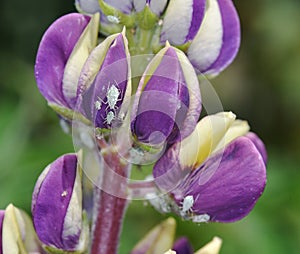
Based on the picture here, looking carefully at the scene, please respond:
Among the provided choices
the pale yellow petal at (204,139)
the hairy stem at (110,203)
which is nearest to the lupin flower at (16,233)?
the hairy stem at (110,203)

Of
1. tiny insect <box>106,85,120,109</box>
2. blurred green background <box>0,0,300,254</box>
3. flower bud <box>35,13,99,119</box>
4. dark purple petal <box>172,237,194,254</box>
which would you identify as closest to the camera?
tiny insect <box>106,85,120,109</box>

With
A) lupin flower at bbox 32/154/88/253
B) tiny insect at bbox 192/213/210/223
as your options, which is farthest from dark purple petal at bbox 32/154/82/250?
tiny insect at bbox 192/213/210/223

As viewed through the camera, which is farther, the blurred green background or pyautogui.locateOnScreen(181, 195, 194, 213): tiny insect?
the blurred green background

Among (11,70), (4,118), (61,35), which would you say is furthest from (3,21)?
(61,35)

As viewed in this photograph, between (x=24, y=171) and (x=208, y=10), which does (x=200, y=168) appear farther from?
(x=24, y=171)

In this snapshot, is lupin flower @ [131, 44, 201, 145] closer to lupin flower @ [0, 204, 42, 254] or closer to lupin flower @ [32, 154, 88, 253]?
lupin flower @ [32, 154, 88, 253]

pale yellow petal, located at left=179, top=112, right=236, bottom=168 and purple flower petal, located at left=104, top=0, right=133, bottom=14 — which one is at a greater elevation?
purple flower petal, located at left=104, top=0, right=133, bottom=14
